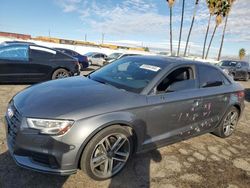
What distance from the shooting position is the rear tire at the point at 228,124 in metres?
4.93

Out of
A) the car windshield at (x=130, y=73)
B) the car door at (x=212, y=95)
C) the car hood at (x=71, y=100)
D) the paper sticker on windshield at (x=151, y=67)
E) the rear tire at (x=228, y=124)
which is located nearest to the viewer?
the car hood at (x=71, y=100)

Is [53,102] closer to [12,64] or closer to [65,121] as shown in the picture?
[65,121]

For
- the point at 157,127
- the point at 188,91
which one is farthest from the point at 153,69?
the point at 157,127

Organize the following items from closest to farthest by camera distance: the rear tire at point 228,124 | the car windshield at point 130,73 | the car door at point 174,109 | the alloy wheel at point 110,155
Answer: the alloy wheel at point 110,155, the car door at point 174,109, the car windshield at point 130,73, the rear tire at point 228,124

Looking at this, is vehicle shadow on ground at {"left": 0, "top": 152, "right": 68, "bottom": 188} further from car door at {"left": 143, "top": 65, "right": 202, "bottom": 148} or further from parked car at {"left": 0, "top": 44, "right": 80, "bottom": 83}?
parked car at {"left": 0, "top": 44, "right": 80, "bottom": 83}

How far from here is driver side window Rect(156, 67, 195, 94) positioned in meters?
3.67

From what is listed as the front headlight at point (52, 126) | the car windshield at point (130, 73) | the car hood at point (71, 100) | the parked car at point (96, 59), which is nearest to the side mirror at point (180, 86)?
the car windshield at point (130, 73)

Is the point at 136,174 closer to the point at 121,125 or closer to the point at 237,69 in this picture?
the point at 121,125

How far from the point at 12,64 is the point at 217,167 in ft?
22.3

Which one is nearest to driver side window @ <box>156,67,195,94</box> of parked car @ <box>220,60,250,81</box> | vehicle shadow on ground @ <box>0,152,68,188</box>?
vehicle shadow on ground @ <box>0,152,68,188</box>

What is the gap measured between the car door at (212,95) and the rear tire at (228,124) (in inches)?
9.9

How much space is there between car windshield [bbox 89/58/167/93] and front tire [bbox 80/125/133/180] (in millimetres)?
700

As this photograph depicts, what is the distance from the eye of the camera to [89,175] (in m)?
3.00

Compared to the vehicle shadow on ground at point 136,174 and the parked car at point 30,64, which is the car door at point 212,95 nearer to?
the vehicle shadow on ground at point 136,174
